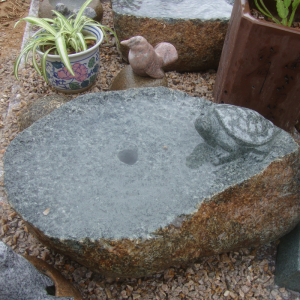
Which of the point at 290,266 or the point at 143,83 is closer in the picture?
the point at 290,266

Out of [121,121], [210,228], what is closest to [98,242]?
[210,228]

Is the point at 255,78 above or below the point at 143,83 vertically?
above

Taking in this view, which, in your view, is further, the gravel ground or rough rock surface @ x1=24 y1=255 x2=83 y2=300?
the gravel ground

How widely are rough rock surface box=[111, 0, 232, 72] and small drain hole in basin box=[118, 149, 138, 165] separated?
1.52 meters

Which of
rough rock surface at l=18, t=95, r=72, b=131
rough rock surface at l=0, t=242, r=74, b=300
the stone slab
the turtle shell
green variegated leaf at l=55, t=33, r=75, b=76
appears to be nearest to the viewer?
rough rock surface at l=0, t=242, r=74, b=300

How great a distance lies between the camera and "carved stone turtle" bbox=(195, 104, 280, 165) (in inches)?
55.0

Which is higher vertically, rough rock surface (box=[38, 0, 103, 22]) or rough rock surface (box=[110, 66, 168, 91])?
rough rock surface (box=[38, 0, 103, 22])

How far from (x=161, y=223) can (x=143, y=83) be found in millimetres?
1412

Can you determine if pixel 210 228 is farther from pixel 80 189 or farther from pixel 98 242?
pixel 80 189

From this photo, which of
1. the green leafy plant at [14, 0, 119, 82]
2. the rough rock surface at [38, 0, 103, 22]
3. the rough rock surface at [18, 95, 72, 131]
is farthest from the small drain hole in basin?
the rough rock surface at [38, 0, 103, 22]

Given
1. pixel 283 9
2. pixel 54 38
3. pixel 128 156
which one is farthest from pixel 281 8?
pixel 54 38

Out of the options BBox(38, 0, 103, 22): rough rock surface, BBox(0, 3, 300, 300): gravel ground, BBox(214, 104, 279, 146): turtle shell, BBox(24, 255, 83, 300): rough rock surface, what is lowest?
BBox(0, 3, 300, 300): gravel ground

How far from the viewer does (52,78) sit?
2.46 metres

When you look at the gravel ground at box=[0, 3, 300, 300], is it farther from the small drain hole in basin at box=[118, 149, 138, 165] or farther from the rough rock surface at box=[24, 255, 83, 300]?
the small drain hole in basin at box=[118, 149, 138, 165]
